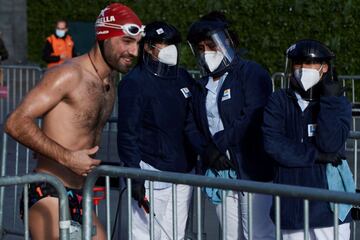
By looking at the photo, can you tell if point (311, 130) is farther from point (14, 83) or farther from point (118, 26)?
point (14, 83)

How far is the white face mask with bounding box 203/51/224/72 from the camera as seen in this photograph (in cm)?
701

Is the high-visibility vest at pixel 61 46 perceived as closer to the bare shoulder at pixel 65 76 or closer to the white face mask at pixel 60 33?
the white face mask at pixel 60 33

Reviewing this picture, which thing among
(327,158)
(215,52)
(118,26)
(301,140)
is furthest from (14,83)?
(327,158)

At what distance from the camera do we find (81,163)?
245 inches

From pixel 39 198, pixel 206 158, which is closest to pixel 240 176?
pixel 206 158

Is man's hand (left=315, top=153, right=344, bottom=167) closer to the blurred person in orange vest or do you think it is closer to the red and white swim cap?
the red and white swim cap

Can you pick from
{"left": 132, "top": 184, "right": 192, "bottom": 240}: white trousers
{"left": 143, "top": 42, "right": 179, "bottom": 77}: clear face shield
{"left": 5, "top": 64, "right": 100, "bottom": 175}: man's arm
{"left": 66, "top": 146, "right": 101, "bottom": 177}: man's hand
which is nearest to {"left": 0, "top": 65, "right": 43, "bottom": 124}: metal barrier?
{"left": 143, "top": 42, "right": 179, "bottom": 77}: clear face shield

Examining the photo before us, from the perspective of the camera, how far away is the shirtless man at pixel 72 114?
20.7 ft

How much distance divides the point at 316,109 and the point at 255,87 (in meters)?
0.69

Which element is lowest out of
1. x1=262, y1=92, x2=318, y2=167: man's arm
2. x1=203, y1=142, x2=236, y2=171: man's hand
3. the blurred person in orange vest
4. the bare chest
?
x1=203, y1=142, x2=236, y2=171: man's hand

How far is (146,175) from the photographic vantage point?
562cm

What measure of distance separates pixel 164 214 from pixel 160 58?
102cm

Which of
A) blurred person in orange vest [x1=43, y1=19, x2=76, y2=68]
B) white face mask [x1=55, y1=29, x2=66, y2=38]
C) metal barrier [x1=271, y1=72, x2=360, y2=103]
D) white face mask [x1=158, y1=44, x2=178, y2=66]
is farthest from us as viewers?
white face mask [x1=55, y1=29, x2=66, y2=38]

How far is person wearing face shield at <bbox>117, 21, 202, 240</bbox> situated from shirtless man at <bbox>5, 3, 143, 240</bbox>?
47cm
